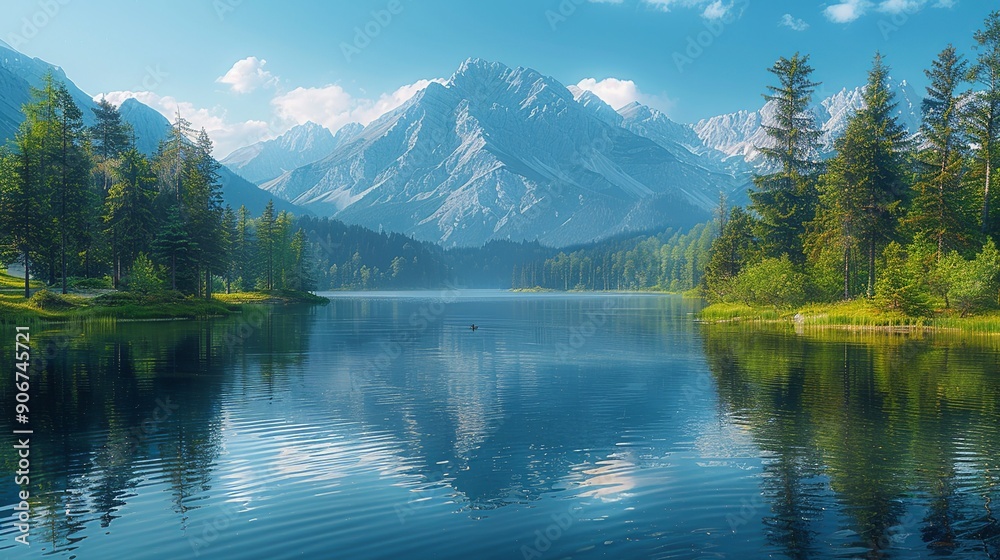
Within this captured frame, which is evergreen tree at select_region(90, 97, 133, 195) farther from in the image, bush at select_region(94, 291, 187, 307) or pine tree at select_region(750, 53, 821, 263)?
pine tree at select_region(750, 53, 821, 263)

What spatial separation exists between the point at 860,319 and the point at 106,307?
8555cm

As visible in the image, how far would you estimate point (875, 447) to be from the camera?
71.2ft

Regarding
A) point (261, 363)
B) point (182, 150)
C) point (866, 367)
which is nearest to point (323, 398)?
point (261, 363)

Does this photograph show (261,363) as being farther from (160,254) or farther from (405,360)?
(160,254)

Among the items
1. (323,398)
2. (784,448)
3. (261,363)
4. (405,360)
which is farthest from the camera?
(405,360)

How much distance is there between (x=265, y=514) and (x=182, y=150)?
334ft

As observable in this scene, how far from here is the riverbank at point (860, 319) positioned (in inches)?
2594

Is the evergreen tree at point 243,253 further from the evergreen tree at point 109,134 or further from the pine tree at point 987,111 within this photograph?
the pine tree at point 987,111

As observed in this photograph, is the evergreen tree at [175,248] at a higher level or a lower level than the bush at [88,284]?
higher

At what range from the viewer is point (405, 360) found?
48406mm

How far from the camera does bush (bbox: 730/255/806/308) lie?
85375mm

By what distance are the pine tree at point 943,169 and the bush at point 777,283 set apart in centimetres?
1430

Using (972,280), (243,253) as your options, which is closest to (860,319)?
Result: (972,280)

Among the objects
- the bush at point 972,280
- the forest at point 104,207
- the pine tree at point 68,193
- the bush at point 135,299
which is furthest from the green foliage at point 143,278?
the bush at point 972,280
